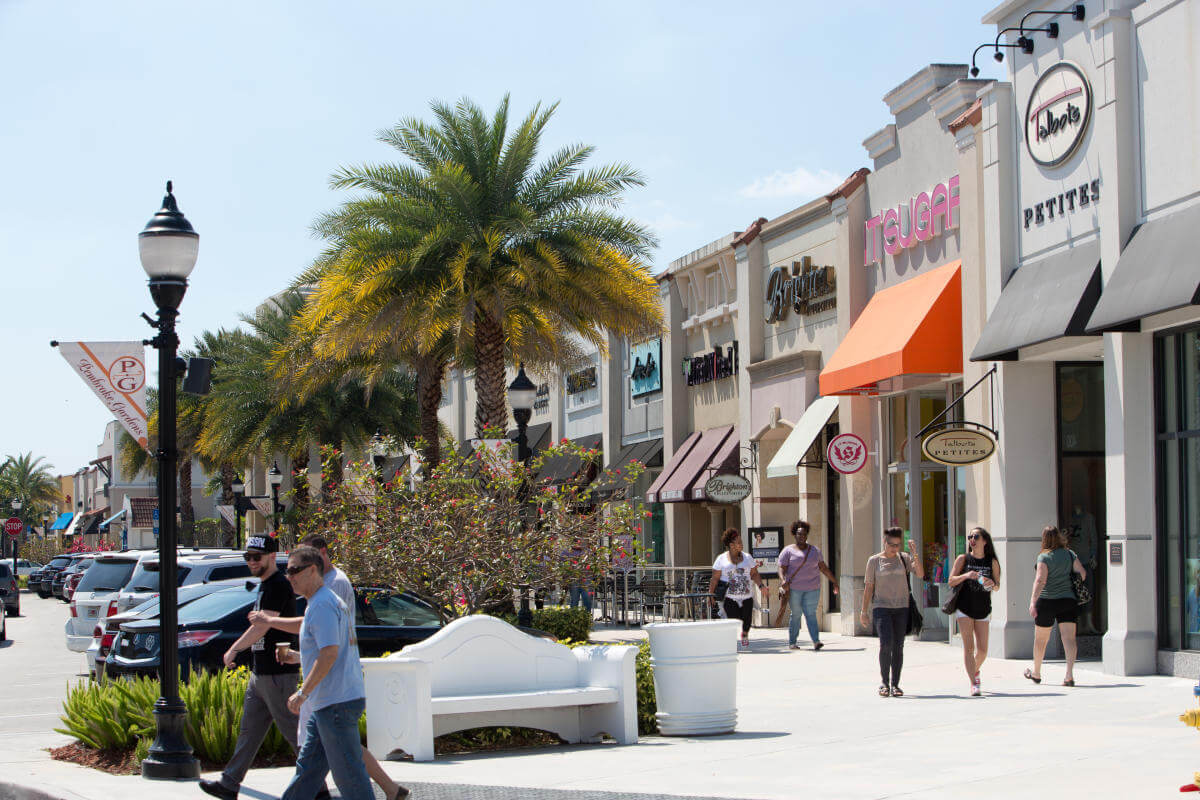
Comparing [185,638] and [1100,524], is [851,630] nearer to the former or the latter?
[1100,524]

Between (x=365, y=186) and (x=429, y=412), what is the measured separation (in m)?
6.79

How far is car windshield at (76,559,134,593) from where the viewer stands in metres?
23.6

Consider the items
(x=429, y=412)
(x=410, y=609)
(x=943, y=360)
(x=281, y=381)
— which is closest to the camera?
(x=410, y=609)

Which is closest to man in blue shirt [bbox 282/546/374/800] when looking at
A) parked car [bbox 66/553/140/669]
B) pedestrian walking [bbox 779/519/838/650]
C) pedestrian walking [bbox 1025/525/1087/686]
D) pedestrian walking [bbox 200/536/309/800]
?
pedestrian walking [bbox 200/536/309/800]

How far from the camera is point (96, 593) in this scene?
76.1 ft

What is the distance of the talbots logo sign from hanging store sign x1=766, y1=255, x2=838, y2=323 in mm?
7439

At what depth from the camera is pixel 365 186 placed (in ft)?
82.0

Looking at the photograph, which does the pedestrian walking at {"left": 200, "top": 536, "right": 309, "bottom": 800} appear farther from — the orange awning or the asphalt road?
the orange awning

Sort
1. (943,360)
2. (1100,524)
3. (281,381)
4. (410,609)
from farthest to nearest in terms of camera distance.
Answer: (281,381) < (943,360) < (1100,524) < (410,609)

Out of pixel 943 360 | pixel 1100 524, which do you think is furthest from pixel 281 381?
pixel 1100 524

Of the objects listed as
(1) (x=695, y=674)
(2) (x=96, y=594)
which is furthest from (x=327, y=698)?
(2) (x=96, y=594)

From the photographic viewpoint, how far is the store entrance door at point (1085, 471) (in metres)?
17.9

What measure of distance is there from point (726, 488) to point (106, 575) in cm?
1109

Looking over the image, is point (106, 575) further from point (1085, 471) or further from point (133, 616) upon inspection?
point (1085, 471)
